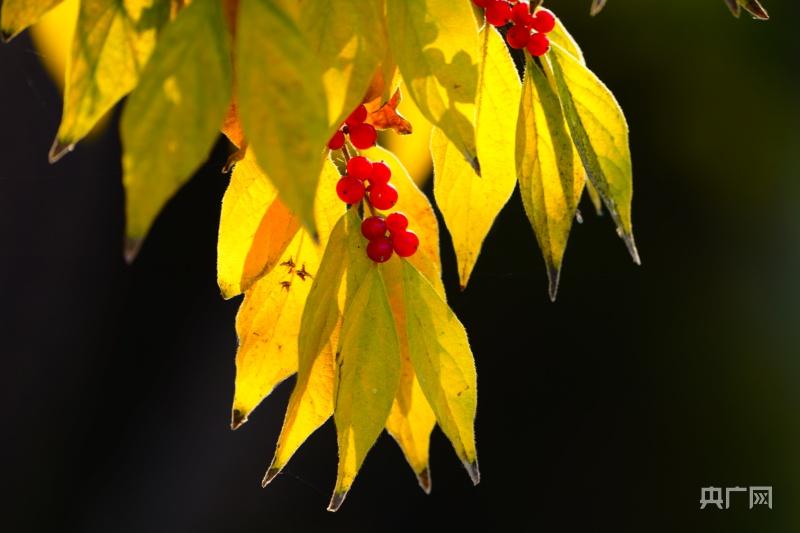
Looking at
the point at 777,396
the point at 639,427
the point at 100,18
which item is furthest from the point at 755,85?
the point at 100,18

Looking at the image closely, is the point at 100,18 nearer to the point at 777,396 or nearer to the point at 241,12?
the point at 241,12

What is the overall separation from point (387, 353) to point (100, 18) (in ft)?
0.57

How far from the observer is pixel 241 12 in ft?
1.00

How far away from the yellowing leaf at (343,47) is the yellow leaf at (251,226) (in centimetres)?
11

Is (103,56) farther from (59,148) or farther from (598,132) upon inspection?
(598,132)

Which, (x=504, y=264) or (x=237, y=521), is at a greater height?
(x=504, y=264)

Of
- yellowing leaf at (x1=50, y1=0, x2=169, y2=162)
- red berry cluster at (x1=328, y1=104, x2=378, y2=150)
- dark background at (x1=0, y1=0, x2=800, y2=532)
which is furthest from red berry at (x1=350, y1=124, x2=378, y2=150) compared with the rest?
dark background at (x1=0, y1=0, x2=800, y2=532)

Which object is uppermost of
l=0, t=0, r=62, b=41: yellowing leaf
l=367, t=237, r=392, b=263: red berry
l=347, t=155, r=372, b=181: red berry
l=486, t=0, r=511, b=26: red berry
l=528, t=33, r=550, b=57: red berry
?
l=0, t=0, r=62, b=41: yellowing leaf

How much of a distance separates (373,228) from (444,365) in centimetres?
7

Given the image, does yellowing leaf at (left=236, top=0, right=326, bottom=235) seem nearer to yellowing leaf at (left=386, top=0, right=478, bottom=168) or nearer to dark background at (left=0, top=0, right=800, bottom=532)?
yellowing leaf at (left=386, top=0, right=478, bottom=168)

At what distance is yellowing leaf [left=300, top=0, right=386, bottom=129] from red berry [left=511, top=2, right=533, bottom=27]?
12 centimetres

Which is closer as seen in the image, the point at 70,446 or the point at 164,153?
the point at 164,153

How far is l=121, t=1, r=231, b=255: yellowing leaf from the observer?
0.91 ft

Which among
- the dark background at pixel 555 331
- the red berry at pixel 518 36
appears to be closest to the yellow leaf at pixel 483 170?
the red berry at pixel 518 36
